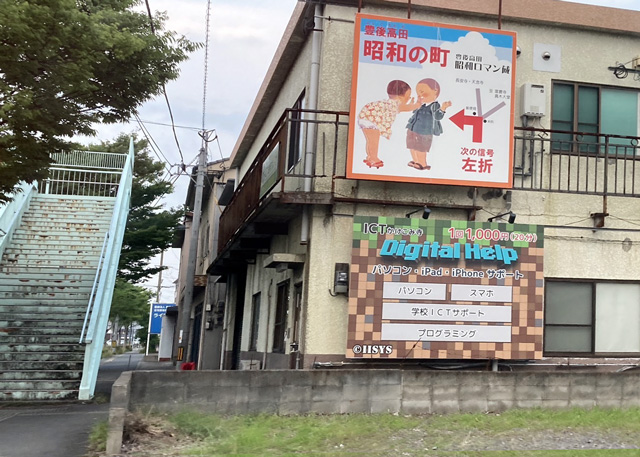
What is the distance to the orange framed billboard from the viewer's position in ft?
33.9

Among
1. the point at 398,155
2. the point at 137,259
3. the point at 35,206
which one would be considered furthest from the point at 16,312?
the point at 137,259

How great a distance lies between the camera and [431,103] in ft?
34.7

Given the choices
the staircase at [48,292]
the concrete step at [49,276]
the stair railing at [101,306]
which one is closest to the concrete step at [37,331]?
the staircase at [48,292]

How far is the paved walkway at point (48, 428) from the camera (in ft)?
25.1

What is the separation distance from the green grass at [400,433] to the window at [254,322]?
7131 millimetres

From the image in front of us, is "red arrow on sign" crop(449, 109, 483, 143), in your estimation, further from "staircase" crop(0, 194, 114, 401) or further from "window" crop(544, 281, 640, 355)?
"staircase" crop(0, 194, 114, 401)

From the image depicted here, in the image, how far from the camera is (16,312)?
14.6 m

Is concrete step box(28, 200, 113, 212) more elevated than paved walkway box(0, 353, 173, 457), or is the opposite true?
concrete step box(28, 200, 113, 212)

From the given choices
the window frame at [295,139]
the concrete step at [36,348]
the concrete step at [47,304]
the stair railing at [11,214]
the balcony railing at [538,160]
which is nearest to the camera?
the balcony railing at [538,160]

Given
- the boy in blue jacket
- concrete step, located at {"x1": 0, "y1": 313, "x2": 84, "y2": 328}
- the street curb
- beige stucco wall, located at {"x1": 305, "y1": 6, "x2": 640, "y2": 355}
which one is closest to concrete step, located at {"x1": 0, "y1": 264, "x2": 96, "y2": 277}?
concrete step, located at {"x1": 0, "y1": 313, "x2": 84, "y2": 328}

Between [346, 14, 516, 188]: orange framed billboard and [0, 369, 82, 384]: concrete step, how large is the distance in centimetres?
688

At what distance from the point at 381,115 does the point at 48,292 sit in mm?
9304

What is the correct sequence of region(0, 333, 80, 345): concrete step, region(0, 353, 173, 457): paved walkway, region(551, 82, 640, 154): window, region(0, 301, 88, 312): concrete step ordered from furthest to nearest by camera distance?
region(0, 301, 88, 312): concrete step, region(0, 333, 80, 345): concrete step, region(551, 82, 640, 154): window, region(0, 353, 173, 457): paved walkway

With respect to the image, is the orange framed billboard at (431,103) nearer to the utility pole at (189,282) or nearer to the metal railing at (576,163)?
the metal railing at (576,163)
